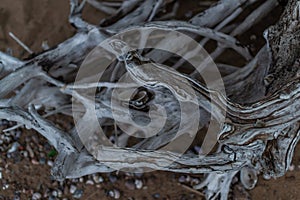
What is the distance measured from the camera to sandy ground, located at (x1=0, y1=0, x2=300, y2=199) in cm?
154

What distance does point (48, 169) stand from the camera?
1.60 meters

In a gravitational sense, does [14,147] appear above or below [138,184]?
above

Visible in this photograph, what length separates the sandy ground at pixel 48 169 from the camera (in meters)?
1.54

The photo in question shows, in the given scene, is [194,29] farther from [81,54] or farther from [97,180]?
[97,180]

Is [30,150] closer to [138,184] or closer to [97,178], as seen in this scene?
[97,178]

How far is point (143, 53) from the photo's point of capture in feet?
4.99

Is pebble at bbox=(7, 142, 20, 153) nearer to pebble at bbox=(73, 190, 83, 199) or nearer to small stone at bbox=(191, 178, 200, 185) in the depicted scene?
pebble at bbox=(73, 190, 83, 199)

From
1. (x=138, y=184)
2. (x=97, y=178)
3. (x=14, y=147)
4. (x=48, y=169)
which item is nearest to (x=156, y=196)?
(x=138, y=184)

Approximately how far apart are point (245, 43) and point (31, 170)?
2.34 ft

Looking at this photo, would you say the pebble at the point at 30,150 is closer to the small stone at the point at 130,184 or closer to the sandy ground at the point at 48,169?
the sandy ground at the point at 48,169

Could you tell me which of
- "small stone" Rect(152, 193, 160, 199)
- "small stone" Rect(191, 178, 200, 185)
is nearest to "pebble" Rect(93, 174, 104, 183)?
"small stone" Rect(152, 193, 160, 199)

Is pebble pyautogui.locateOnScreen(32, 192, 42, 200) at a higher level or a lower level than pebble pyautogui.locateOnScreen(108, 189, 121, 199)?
higher

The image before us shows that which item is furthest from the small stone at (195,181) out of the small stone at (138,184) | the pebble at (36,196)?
the pebble at (36,196)

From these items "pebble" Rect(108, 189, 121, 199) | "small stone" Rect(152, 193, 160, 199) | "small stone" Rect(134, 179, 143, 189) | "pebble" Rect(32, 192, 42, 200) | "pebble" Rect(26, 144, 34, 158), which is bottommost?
"small stone" Rect(152, 193, 160, 199)
